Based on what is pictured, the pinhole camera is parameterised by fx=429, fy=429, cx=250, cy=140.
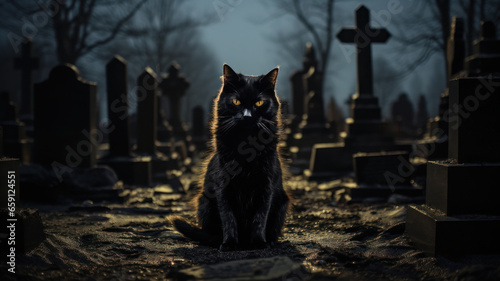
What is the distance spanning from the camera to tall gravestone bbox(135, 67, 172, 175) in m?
9.80

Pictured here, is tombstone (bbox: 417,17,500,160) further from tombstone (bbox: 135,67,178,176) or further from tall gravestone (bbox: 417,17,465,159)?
tombstone (bbox: 135,67,178,176)

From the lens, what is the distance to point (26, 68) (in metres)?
15.7

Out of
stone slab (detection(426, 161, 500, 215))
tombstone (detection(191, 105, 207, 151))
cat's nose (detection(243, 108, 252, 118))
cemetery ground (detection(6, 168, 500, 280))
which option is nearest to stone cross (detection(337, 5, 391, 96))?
cemetery ground (detection(6, 168, 500, 280))

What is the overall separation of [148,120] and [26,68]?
8.47 m

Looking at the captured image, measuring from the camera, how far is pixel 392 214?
5.26 metres

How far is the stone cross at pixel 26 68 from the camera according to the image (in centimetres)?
1529

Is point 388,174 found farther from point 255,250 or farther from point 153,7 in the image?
point 153,7

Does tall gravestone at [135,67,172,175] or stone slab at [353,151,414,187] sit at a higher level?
tall gravestone at [135,67,172,175]

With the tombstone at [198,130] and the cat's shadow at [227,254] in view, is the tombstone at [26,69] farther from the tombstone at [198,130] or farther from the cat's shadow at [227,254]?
the cat's shadow at [227,254]

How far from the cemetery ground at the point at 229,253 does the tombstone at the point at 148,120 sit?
12.7 feet

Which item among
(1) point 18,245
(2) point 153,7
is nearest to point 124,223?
(1) point 18,245

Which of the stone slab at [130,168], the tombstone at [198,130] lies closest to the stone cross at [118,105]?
the stone slab at [130,168]

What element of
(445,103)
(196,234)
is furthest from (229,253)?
(445,103)

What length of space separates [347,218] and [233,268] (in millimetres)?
3045
